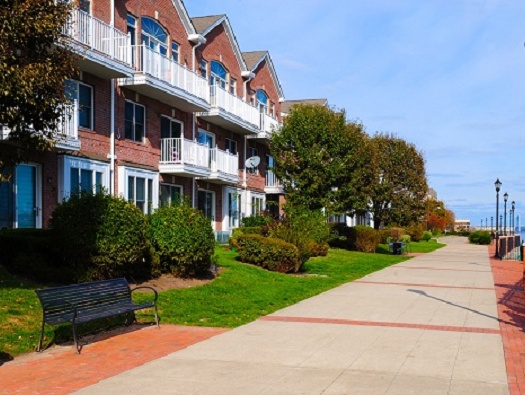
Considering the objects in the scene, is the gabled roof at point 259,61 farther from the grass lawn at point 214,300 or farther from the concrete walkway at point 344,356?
the concrete walkway at point 344,356

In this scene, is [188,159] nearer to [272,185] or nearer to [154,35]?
[154,35]

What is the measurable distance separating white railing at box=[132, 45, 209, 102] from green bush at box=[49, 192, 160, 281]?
942 cm

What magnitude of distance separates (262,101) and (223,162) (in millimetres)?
10315

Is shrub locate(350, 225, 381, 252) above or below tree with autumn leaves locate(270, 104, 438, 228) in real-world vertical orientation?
below

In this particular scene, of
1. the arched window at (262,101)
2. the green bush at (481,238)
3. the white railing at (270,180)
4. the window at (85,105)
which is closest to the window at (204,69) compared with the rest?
the arched window at (262,101)

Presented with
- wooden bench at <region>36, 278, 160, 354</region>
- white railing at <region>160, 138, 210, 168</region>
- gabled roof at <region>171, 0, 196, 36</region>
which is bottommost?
wooden bench at <region>36, 278, 160, 354</region>

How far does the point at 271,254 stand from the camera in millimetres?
18766

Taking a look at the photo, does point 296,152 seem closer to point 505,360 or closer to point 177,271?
point 177,271

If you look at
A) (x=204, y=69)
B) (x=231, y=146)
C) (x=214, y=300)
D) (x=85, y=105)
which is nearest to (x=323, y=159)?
(x=231, y=146)

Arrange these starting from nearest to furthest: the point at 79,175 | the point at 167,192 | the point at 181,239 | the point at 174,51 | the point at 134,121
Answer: the point at 181,239 → the point at 79,175 → the point at 134,121 → the point at 167,192 → the point at 174,51

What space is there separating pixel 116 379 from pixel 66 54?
5468 mm

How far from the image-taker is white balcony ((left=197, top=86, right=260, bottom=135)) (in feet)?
89.4

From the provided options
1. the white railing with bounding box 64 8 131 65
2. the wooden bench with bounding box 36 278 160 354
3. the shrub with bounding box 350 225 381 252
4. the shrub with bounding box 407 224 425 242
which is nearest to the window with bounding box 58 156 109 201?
the white railing with bounding box 64 8 131 65

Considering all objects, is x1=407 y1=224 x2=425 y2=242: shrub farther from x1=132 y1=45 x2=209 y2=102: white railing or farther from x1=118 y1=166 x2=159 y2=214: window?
x1=118 y1=166 x2=159 y2=214: window
